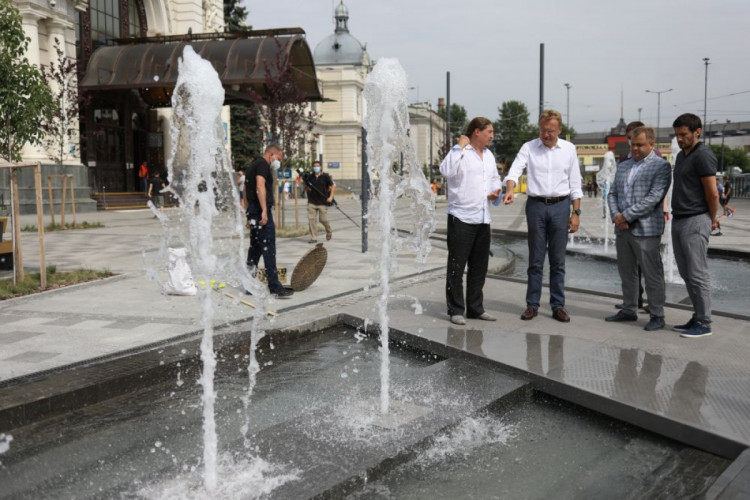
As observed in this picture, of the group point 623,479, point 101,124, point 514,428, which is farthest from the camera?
point 101,124

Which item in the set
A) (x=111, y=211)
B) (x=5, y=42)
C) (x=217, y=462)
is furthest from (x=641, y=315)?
(x=111, y=211)

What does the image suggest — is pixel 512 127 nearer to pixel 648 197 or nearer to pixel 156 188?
pixel 156 188

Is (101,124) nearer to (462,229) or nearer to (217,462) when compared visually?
(462,229)

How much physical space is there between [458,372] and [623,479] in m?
1.60

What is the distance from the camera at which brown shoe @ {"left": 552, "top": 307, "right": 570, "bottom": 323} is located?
6.20m

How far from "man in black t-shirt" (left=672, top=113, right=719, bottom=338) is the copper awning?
21.9 meters

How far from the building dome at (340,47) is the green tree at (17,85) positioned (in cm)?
8716

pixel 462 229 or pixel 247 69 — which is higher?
pixel 247 69

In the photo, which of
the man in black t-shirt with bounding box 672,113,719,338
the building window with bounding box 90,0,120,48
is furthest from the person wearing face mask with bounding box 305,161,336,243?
the building window with bounding box 90,0,120,48

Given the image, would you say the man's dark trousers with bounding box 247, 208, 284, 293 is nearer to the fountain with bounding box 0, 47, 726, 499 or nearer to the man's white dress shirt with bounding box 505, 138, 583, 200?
the fountain with bounding box 0, 47, 726, 499

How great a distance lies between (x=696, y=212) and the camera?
5.56 meters

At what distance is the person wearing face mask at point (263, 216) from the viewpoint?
309 inches

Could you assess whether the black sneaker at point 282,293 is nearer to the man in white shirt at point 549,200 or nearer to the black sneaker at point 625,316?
the man in white shirt at point 549,200

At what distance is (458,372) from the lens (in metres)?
4.73
